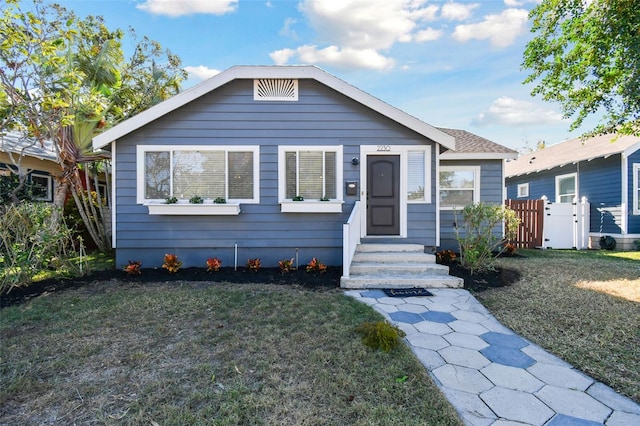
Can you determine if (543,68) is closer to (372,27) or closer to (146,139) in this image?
(372,27)

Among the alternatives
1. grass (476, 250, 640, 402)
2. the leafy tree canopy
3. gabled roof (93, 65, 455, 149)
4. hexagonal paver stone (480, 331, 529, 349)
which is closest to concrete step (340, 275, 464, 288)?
grass (476, 250, 640, 402)

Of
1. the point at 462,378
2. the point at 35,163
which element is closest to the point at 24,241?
the point at 35,163

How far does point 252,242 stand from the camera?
20.8ft

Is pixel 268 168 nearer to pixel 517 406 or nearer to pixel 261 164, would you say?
pixel 261 164

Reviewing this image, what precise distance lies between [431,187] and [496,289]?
2407 millimetres

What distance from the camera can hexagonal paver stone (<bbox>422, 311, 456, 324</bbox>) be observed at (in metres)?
3.68

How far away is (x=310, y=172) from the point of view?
635 centimetres

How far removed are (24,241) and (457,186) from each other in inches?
351

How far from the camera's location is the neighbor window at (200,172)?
6.20 m

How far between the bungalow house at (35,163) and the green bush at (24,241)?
3.88 metres

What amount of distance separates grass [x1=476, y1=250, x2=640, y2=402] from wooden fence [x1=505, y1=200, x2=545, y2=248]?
3.42m

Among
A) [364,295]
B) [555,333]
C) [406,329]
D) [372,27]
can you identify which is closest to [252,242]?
[364,295]

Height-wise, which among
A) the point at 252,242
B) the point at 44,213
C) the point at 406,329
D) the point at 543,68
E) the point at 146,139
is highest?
the point at 543,68

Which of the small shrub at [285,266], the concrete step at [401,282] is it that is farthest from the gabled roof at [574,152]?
the small shrub at [285,266]
